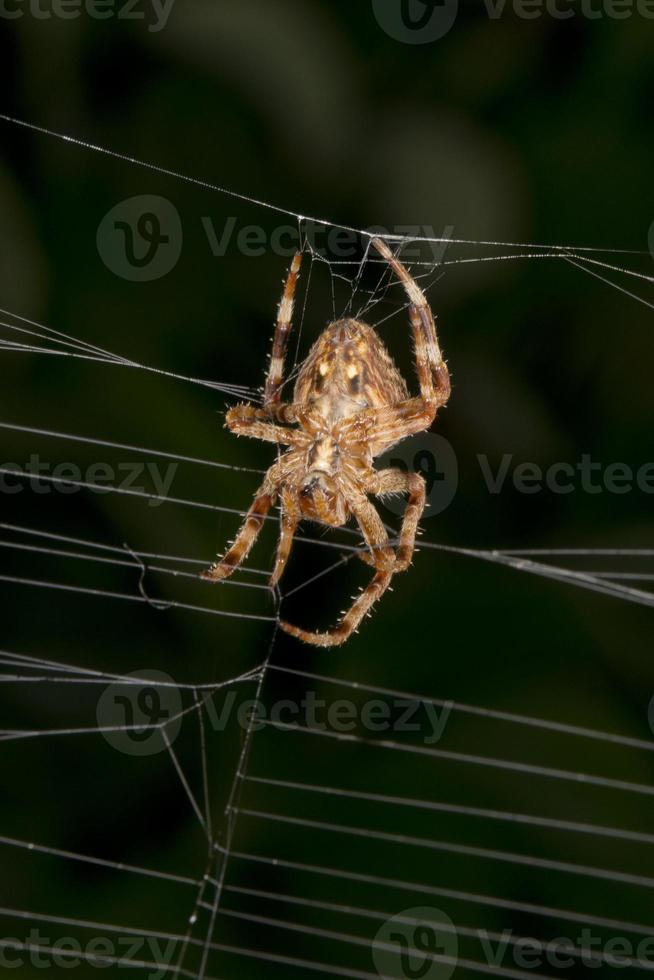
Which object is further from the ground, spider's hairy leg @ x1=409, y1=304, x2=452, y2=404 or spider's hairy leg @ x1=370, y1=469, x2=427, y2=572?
spider's hairy leg @ x1=409, y1=304, x2=452, y2=404

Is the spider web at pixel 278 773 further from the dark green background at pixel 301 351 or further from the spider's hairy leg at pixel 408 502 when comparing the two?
the spider's hairy leg at pixel 408 502

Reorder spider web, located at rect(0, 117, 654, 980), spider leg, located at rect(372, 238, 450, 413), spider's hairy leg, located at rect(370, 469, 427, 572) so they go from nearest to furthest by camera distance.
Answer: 1. spider leg, located at rect(372, 238, 450, 413)
2. spider's hairy leg, located at rect(370, 469, 427, 572)
3. spider web, located at rect(0, 117, 654, 980)

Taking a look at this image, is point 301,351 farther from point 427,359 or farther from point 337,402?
point 427,359

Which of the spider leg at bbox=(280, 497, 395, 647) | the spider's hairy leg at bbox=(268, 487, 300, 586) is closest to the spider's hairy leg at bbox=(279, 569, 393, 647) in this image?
the spider leg at bbox=(280, 497, 395, 647)

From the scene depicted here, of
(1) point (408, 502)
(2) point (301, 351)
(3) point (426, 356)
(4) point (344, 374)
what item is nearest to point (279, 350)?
(4) point (344, 374)

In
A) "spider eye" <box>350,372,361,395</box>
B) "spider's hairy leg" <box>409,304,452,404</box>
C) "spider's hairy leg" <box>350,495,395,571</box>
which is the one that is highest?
"spider's hairy leg" <box>409,304,452,404</box>

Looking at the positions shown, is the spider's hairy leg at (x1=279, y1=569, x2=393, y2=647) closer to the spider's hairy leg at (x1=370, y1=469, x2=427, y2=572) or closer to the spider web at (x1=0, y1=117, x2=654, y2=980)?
the spider's hairy leg at (x1=370, y1=469, x2=427, y2=572)
